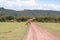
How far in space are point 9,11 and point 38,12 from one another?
1479cm

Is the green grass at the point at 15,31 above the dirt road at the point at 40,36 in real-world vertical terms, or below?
below

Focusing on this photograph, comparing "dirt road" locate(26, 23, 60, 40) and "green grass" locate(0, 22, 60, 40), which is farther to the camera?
"green grass" locate(0, 22, 60, 40)

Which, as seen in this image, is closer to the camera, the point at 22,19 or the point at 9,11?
the point at 22,19

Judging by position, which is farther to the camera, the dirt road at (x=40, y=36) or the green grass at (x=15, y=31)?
the green grass at (x=15, y=31)

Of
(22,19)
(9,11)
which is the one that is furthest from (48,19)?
(9,11)

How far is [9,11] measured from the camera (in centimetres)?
10194

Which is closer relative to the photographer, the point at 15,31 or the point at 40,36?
the point at 40,36

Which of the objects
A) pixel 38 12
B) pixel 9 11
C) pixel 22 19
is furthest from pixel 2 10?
pixel 22 19

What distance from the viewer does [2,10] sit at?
4136 inches

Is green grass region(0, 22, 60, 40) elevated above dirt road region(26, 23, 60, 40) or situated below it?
below

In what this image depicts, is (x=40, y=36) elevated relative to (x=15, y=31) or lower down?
elevated

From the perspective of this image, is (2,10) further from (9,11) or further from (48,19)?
(48,19)

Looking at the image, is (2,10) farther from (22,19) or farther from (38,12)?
(22,19)

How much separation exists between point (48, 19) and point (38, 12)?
93.7 ft
